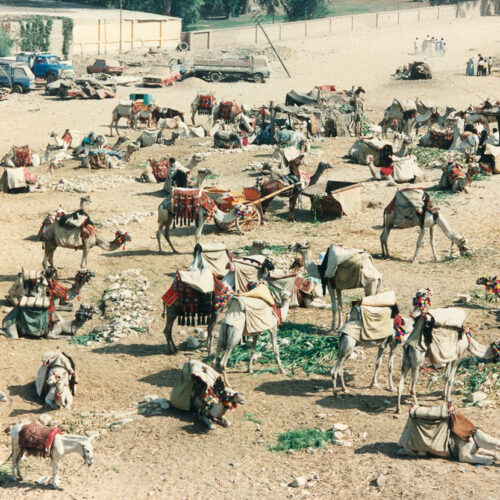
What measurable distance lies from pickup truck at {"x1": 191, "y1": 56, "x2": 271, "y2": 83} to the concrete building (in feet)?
38.0

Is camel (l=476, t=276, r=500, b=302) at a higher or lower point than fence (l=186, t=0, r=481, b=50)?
lower

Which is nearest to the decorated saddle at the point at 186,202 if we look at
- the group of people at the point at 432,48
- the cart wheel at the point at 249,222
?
the cart wheel at the point at 249,222

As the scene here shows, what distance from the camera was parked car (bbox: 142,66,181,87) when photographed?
45.4 meters

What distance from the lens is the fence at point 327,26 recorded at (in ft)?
192

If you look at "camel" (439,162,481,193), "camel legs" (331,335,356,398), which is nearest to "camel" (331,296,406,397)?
"camel legs" (331,335,356,398)

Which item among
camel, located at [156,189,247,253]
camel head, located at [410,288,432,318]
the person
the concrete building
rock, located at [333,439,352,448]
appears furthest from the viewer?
the concrete building

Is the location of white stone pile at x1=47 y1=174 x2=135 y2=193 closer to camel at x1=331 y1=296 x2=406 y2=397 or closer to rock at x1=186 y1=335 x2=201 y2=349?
rock at x1=186 y1=335 x2=201 y2=349

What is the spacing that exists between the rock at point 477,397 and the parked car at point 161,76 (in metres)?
35.0

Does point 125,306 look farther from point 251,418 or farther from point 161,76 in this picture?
point 161,76

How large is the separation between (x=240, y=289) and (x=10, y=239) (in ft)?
26.4

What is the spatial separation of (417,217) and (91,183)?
10.9m

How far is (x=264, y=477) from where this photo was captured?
35.9 feet

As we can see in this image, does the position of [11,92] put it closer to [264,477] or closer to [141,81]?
[141,81]

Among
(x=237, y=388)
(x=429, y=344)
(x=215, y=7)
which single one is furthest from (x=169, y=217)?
(x=215, y=7)
